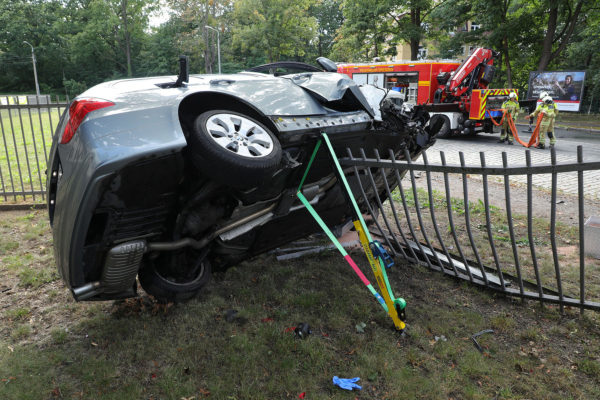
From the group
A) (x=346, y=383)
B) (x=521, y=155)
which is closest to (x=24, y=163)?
(x=346, y=383)

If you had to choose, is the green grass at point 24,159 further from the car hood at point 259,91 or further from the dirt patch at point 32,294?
the car hood at point 259,91

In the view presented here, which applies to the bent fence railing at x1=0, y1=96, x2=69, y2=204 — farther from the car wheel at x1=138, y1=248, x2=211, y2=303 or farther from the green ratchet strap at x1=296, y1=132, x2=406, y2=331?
the green ratchet strap at x1=296, y1=132, x2=406, y2=331

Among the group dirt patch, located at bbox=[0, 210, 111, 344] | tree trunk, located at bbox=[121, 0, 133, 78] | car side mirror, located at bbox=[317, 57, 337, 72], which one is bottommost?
dirt patch, located at bbox=[0, 210, 111, 344]

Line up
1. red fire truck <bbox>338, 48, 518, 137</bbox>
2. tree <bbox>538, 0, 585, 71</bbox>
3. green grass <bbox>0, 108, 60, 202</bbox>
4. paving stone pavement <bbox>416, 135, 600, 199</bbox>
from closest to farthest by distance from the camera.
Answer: green grass <bbox>0, 108, 60, 202</bbox>, paving stone pavement <bbox>416, 135, 600, 199</bbox>, red fire truck <bbox>338, 48, 518, 137</bbox>, tree <bbox>538, 0, 585, 71</bbox>

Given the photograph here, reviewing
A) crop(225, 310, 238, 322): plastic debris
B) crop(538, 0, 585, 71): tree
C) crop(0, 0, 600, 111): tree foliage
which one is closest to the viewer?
crop(225, 310, 238, 322): plastic debris

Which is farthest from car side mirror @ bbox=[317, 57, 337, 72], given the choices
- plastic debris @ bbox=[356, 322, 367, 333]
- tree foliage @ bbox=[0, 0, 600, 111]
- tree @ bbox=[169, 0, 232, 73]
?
tree @ bbox=[169, 0, 232, 73]

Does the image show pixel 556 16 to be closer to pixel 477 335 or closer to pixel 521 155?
pixel 521 155

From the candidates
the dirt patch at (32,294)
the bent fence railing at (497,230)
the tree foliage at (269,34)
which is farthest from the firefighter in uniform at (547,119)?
the dirt patch at (32,294)

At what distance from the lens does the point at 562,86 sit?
18.5 m

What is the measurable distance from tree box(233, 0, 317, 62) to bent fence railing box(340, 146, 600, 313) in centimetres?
2773

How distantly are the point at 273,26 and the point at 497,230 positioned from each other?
30.5 metres

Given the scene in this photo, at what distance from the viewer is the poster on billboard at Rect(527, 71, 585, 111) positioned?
17.9m

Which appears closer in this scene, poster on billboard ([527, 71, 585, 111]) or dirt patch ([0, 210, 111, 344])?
dirt patch ([0, 210, 111, 344])

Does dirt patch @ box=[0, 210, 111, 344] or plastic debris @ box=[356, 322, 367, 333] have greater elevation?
dirt patch @ box=[0, 210, 111, 344]
